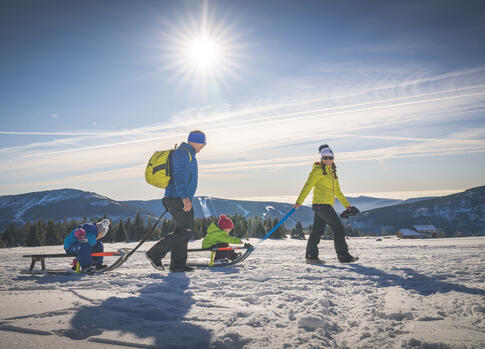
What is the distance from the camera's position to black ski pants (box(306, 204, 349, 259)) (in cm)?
631

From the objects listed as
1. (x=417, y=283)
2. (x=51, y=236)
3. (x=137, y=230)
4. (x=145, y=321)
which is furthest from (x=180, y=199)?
(x=137, y=230)

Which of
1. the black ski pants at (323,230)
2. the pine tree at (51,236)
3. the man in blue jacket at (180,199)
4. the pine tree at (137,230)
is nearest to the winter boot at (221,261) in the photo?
the man in blue jacket at (180,199)

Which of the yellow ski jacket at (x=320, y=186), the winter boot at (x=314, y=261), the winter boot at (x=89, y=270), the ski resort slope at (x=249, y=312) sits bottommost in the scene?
the winter boot at (x=314, y=261)

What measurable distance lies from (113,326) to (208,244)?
4.47 meters

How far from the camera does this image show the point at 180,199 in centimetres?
525

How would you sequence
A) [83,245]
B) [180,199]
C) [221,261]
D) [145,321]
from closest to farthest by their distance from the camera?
[145,321] → [180,199] → [83,245] → [221,261]

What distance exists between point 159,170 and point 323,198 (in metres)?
3.82

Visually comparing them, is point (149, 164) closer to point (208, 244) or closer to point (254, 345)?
point (208, 244)

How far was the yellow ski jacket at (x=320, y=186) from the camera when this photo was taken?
261 inches

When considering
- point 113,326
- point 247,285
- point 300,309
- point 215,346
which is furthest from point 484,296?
point 113,326

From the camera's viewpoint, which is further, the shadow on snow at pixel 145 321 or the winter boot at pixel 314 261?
the winter boot at pixel 314 261

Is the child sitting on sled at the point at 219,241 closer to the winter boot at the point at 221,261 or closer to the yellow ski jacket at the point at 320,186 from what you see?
the winter boot at the point at 221,261

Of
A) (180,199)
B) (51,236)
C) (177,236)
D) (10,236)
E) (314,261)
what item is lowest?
(51,236)

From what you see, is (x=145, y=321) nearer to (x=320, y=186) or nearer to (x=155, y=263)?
(x=155, y=263)
